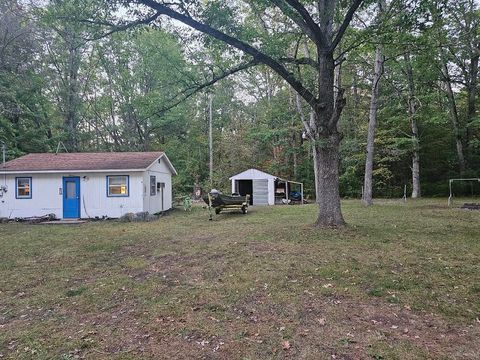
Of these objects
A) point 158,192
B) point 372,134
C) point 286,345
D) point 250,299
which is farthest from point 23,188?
point 372,134

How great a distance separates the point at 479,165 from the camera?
2111 centimetres

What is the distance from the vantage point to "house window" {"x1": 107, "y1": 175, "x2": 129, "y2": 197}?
43.5ft

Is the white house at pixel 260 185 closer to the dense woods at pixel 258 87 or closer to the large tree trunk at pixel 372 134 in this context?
the dense woods at pixel 258 87

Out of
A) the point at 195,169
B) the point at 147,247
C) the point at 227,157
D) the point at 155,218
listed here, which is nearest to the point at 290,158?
the point at 227,157

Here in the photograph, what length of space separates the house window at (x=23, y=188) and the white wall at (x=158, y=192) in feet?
16.3

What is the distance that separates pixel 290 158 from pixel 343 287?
22911 millimetres

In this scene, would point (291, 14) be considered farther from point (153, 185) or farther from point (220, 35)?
point (153, 185)

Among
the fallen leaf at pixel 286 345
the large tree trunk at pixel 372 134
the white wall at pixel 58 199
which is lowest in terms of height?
the fallen leaf at pixel 286 345

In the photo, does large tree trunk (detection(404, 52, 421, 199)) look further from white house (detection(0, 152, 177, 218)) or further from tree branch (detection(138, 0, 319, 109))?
white house (detection(0, 152, 177, 218))

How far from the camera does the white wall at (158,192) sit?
44.6 ft

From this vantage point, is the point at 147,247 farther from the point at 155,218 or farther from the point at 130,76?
the point at 130,76

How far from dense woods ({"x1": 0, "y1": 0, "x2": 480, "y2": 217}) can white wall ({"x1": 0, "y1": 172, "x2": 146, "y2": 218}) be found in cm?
285

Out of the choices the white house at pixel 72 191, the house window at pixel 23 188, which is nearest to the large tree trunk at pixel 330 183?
the white house at pixel 72 191

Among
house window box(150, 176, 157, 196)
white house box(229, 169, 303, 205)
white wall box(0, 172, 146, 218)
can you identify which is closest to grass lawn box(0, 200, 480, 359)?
white wall box(0, 172, 146, 218)
